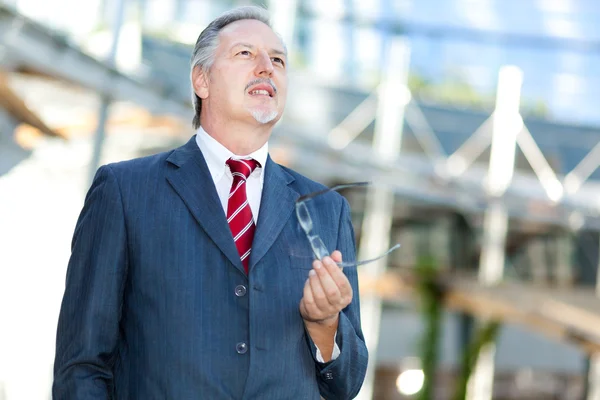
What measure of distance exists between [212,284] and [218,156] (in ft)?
0.82

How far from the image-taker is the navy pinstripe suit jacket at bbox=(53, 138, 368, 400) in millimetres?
1362

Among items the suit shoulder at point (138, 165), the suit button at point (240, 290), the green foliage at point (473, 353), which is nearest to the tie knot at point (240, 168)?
the suit shoulder at point (138, 165)

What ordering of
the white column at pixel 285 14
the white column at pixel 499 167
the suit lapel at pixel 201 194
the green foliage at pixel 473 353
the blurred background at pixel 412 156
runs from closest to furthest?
the suit lapel at pixel 201 194
the blurred background at pixel 412 156
the green foliage at pixel 473 353
the white column at pixel 285 14
the white column at pixel 499 167

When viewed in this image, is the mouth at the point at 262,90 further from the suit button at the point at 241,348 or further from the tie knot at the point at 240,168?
the suit button at the point at 241,348

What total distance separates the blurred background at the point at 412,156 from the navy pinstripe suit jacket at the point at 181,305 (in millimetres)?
4518

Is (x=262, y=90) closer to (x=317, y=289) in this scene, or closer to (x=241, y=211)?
(x=241, y=211)

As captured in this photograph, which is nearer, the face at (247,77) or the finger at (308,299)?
the finger at (308,299)

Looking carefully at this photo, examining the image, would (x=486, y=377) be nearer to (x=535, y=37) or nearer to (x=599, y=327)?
(x=599, y=327)

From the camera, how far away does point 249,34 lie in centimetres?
158

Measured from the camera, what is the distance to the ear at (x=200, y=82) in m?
1.61

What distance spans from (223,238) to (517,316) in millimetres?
7831

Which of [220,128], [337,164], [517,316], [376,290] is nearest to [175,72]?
[337,164]

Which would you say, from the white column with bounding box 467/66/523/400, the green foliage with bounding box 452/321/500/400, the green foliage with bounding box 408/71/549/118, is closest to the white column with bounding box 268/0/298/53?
the white column with bounding box 467/66/523/400

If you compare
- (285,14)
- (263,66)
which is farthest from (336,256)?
(285,14)
